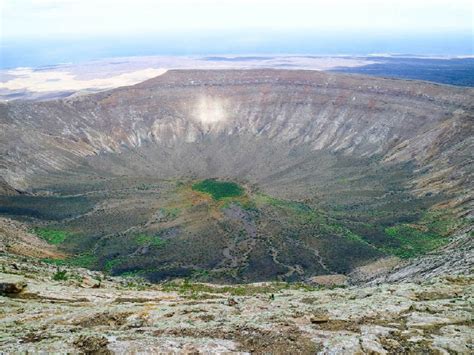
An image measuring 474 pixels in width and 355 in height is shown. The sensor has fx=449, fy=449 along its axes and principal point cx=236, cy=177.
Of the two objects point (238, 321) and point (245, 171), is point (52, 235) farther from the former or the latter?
point (238, 321)

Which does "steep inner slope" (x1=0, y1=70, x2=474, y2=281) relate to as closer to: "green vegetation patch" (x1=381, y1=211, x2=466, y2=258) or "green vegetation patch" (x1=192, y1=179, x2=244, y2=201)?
"green vegetation patch" (x1=381, y1=211, x2=466, y2=258)

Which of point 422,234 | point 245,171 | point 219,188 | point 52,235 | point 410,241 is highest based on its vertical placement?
point 422,234

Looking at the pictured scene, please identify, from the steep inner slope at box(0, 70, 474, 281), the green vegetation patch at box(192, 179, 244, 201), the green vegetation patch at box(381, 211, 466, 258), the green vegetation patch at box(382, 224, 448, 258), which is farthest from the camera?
the green vegetation patch at box(192, 179, 244, 201)

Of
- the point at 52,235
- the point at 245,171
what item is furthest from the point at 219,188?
the point at 52,235

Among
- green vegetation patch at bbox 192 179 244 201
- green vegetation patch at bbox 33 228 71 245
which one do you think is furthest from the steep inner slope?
green vegetation patch at bbox 192 179 244 201

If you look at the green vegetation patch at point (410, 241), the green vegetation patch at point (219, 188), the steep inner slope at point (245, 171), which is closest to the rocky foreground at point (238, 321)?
the steep inner slope at point (245, 171)

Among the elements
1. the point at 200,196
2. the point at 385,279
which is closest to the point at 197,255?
the point at 200,196
